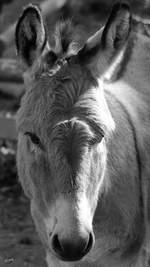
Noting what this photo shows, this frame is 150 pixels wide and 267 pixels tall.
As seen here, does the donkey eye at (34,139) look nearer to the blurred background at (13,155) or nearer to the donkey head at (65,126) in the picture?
the donkey head at (65,126)

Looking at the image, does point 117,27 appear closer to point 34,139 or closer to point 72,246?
point 34,139

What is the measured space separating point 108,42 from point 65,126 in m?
0.69

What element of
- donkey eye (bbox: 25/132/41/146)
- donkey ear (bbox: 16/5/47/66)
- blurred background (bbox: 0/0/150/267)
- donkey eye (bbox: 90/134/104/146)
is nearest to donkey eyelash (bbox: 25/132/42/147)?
donkey eye (bbox: 25/132/41/146)

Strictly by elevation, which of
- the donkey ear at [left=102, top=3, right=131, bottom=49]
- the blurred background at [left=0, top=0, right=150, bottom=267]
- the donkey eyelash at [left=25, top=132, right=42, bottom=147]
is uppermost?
the donkey ear at [left=102, top=3, right=131, bottom=49]

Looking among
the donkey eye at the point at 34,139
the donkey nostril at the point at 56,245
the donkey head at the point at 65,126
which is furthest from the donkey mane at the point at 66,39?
the donkey nostril at the point at 56,245

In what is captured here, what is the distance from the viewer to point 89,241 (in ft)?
11.8

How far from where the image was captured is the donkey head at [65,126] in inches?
142

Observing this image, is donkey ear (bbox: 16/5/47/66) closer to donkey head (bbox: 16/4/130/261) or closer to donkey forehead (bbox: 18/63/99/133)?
donkey head (bbox: 16/4/130/261)

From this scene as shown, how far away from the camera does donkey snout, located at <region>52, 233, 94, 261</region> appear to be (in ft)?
11.5

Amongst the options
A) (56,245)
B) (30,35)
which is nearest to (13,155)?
(30,35)

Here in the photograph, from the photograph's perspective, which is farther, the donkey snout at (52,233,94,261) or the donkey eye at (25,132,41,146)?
the donkey eye at (25,132,41,146)

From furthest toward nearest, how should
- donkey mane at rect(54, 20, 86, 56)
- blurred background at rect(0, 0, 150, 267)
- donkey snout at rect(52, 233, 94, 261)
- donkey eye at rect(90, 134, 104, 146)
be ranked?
blurred background at rect(0, 0, 150, 267)
donkey mane at rect(54, 20, 86, 56)
donkey eye at rect(90, 134, 104, 146)
donkey snout at rect(52, 233, 94, 261)

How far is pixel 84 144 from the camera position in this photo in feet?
12.1

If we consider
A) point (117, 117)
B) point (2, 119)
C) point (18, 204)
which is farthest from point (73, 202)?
point (2, 119)
